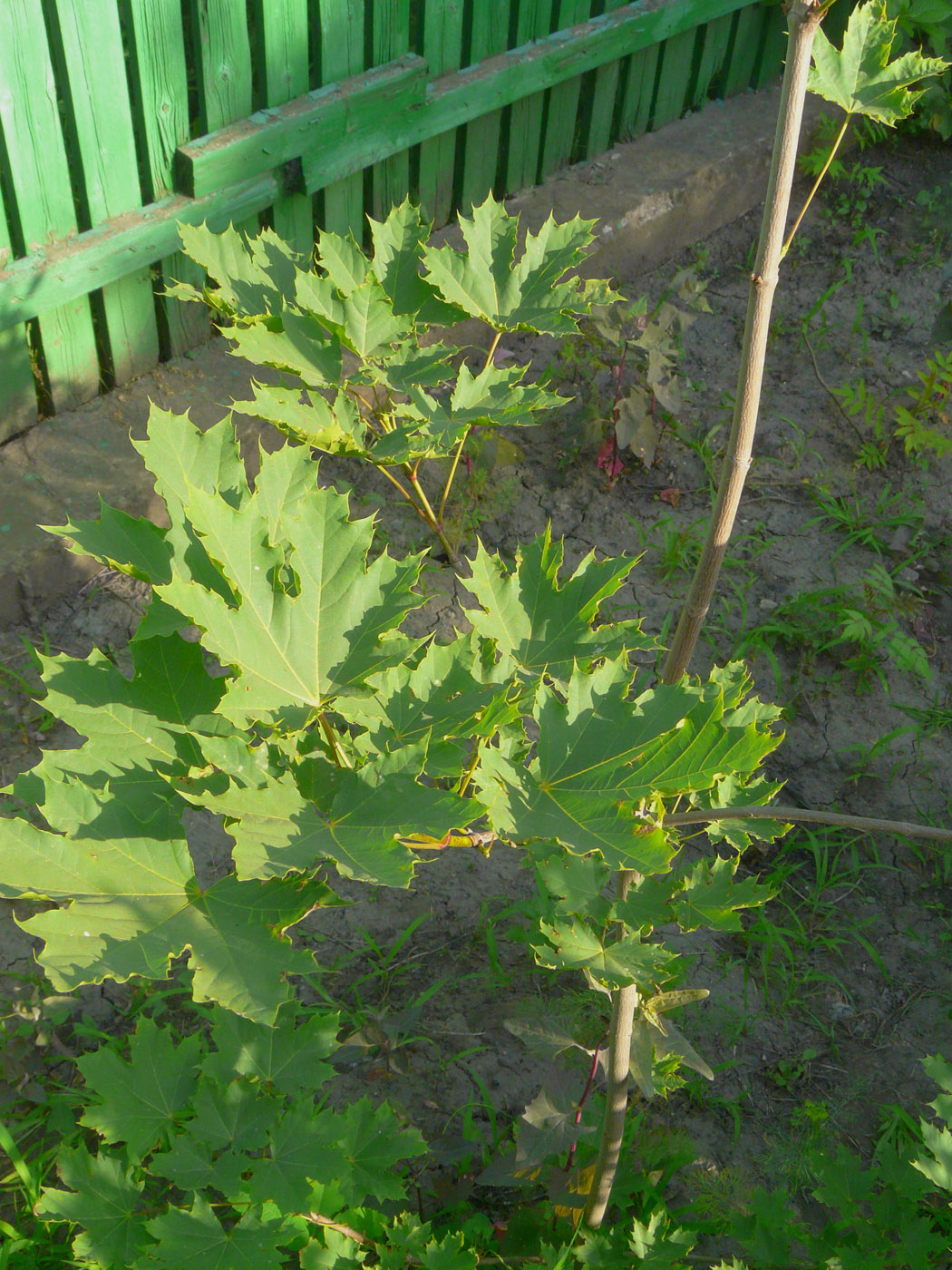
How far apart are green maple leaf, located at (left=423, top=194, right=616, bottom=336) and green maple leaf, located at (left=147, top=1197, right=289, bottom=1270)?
53.5 inches

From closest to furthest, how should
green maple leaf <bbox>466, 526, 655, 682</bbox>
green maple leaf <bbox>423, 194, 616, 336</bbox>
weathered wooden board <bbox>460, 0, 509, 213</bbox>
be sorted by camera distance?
A: green maple leaf <bbox>466, 526, 655, 682</bbox>
green maple leaf <bbox>423, 194, 616, 336</bbox>
weathered wooden board <bbox>460, 0, 509, 213</bbox>

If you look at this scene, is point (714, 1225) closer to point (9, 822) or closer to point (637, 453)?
point (9, 822)

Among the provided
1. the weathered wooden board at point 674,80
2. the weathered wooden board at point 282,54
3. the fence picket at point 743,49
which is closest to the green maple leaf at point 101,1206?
the weathered wooden board at point 282,54

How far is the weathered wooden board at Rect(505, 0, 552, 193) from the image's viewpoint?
12.0 feet

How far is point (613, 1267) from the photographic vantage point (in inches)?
67.8

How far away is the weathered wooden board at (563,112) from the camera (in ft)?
12.3

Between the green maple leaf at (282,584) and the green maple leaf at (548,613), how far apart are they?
0.15 m

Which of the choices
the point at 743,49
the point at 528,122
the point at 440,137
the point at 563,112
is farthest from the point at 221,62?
the point at 743,49

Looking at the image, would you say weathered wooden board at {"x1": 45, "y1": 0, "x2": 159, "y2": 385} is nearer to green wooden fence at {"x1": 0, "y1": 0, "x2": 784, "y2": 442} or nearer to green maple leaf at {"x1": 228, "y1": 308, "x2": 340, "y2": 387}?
green wooden fence at {"x1": 0, "y1": 0, "x2": 784, "y2": 442}

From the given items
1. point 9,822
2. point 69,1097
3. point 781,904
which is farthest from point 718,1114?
point 9,822

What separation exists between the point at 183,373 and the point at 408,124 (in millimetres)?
1046

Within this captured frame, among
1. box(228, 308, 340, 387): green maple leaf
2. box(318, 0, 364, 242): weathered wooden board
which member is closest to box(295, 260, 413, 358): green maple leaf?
box(228, 308, 340, 387): green maple leaf

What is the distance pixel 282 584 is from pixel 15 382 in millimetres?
2104

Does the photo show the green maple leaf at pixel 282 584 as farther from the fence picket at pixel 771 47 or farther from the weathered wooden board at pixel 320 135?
the fence picket at pixel 771 47
